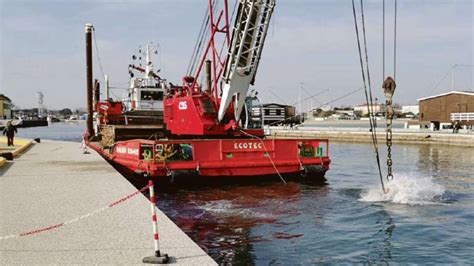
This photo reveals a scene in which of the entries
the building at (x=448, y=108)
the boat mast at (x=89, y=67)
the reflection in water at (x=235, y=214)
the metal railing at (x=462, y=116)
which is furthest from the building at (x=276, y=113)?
the reflection in water at (x=235, y=214)

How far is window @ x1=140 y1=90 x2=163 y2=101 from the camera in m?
27.4

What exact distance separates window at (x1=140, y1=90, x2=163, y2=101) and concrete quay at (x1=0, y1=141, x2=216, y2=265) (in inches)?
578

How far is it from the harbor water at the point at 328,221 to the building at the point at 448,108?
3958 cm

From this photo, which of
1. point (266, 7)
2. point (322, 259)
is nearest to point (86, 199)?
point (322, 259)

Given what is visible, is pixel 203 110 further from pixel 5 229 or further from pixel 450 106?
pixel 450 106

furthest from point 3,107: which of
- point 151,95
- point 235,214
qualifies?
point 235,214

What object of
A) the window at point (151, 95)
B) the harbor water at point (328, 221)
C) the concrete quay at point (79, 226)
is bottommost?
the harbor water at point (328, 221)

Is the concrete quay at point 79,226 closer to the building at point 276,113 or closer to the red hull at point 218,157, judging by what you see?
the red hull at point 218,157

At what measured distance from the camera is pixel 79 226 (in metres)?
7.70

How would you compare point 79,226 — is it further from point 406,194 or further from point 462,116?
point 462,116

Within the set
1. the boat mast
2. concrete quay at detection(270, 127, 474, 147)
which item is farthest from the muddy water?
the boat mast

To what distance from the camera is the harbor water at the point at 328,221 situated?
870 centimetres

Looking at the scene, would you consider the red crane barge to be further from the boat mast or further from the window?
the boat mast

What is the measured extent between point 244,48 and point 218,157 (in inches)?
151
